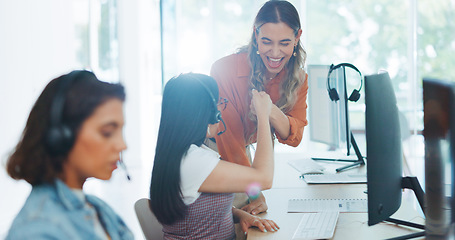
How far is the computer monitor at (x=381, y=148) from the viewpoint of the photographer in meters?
1.16

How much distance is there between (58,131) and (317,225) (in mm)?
926

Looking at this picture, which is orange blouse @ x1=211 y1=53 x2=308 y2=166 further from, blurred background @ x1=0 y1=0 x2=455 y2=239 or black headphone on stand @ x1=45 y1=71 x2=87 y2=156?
blurred background @ x1=0 y1=0 x2=455 y2=239

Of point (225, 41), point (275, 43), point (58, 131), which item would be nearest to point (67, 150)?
point (58, 131)

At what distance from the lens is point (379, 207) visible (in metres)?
1.23

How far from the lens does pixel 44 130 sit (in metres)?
0.81

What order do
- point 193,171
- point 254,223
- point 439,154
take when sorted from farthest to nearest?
point 254,223
point 193,171
point 439,154

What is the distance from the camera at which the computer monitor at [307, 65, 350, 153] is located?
2230mm

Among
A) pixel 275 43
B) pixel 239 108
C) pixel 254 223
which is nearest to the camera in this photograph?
pixel 254 223

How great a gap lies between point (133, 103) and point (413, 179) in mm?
4270

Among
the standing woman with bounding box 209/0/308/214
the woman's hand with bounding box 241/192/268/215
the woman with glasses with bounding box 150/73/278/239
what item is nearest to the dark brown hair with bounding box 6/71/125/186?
the woman with glasses with bounding box 150/73/278/239

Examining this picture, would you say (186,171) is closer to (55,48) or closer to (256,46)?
(256,46)

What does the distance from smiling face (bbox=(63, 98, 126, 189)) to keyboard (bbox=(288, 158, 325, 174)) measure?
1523 millimetres

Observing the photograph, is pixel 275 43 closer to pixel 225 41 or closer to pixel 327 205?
pixel 327 205

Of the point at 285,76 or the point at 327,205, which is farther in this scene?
the point at 285,76
